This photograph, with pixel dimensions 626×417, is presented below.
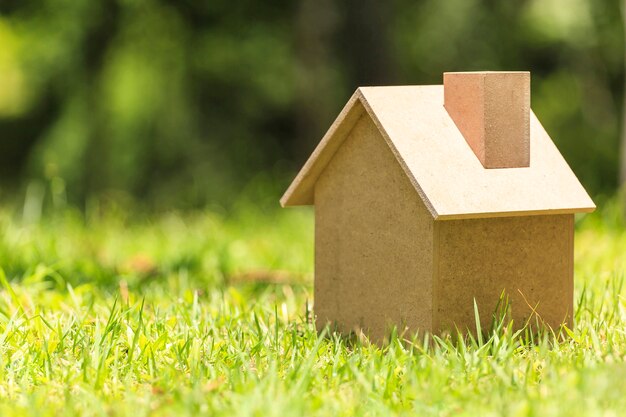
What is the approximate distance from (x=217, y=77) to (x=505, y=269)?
9.40 metres

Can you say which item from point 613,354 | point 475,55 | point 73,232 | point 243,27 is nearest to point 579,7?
point 475,55

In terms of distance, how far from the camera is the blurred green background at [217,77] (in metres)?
10.3

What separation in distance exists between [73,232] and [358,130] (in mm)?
2680

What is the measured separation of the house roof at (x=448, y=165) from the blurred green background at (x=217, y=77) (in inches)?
215

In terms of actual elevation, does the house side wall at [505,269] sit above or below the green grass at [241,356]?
above

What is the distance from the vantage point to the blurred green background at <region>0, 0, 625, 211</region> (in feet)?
33.8

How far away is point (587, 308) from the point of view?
3586 mm

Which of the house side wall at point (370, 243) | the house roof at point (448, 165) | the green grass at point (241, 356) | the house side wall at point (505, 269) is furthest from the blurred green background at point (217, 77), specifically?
the house side wall at point (505, 269)

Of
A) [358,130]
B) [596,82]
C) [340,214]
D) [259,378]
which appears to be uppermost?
[596,82]

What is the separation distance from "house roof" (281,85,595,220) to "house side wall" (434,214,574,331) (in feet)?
0.33

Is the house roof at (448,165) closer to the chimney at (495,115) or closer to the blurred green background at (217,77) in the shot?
the chimney at (495,115)

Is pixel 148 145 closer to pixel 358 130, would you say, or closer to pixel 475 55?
pixel 475 55

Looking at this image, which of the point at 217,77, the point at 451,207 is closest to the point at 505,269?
the point at 451,207

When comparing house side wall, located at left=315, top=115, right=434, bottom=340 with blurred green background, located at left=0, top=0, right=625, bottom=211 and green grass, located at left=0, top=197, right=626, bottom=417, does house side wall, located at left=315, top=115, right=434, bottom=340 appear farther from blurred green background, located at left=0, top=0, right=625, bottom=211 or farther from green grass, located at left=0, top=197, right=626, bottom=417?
blurred green background, located at left=0, top=0, right=625, bottom=211
